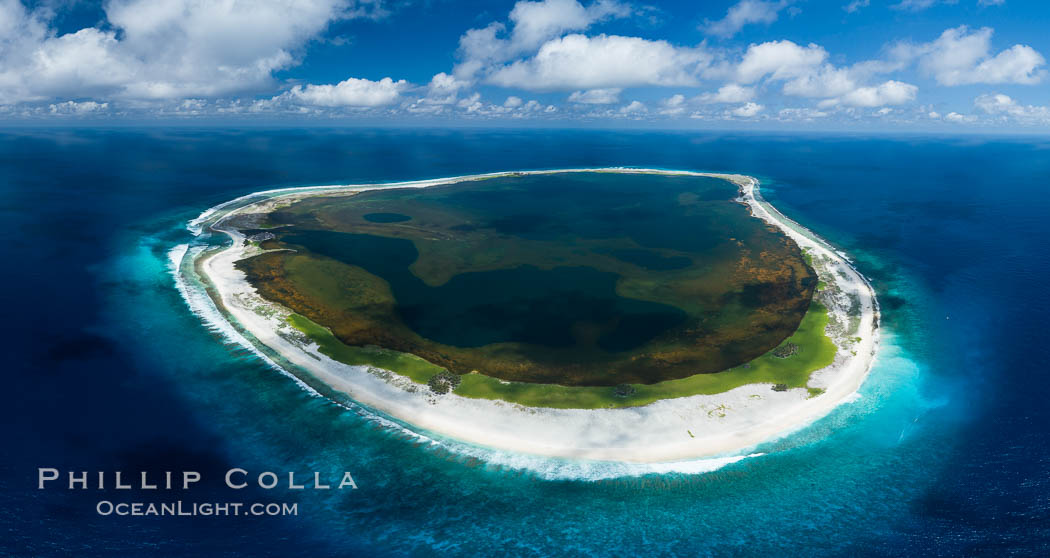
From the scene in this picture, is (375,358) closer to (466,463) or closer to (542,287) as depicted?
(466,463)

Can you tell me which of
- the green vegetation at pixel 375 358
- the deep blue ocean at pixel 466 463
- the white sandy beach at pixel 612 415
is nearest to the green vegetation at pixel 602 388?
the green vegetation at pixel 375 358

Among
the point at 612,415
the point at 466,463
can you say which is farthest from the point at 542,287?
the point at 466,463

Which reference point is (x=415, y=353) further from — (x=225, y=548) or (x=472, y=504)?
(x=225, y=548)

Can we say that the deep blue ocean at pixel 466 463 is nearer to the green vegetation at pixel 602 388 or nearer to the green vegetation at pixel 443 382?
the green vegetation at pixel 602 388

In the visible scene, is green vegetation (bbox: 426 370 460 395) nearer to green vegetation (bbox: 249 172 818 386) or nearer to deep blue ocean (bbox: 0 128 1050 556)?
green vegetation (bbox: 249 172 818 386)


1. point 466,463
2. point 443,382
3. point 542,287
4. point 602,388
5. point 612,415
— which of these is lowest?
point 466,463

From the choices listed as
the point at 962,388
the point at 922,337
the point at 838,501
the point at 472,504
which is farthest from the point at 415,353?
the point at 922,337

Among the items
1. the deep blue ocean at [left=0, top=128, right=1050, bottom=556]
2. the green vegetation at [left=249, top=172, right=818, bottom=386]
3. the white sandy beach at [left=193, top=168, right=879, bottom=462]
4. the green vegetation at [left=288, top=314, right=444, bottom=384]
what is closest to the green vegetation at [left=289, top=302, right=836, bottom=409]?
the green vegetation at [left=288, top=314, right=444, bottom=384]

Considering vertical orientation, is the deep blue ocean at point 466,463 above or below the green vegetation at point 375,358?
below
